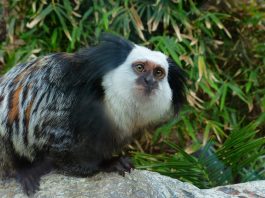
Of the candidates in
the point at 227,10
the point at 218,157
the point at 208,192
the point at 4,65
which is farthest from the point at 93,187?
the point at 227,10

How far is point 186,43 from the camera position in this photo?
196 inches

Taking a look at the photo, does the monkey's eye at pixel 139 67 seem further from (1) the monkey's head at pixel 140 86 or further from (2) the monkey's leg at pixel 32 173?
(2) the monkey's leg at pixel 32 173

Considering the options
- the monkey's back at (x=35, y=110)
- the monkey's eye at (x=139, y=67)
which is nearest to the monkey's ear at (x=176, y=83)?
the monkey's eye at (x=139, y=67)

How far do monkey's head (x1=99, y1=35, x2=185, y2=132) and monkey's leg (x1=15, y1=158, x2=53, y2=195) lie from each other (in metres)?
0.42

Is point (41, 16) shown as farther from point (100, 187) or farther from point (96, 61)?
point (100, 187)

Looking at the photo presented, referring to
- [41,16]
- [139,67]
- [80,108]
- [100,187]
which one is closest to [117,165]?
[100,187]

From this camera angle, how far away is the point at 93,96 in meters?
2.99

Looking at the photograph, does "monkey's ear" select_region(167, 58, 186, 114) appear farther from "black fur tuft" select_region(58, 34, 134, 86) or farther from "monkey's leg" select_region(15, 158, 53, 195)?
"monkey's leg" select_region(15, 158, 53, 195)

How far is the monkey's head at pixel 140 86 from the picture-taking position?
3.03 metres

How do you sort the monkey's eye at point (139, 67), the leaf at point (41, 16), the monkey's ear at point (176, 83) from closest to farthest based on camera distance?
1. the monkey's eye at point (139, 67)
2. the monkey's ear at point (176, 83)
3. the leaf at point (41, 16)

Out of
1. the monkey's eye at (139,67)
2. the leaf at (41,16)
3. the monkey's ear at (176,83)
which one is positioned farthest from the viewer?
the leaf at (41,16)

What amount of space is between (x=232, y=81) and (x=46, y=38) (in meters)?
1.50

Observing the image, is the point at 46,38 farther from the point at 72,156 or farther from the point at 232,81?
the point at 72,156

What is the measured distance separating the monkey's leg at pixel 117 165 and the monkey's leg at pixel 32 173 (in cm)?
26
